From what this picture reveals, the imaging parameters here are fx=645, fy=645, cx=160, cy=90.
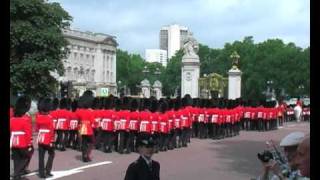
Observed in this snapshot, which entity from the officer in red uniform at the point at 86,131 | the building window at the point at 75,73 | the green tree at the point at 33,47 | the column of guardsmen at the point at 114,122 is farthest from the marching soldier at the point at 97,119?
the building window at the point at 75,73

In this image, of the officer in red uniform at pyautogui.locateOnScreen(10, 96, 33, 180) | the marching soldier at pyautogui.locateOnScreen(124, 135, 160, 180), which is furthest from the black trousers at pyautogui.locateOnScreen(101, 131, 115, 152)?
the marching soldier at pyautogui.locateOnScreen(124, 135, 160, 180)

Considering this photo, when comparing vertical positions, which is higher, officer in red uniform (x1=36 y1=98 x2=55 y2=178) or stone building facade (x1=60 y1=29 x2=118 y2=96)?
stone building facade (x1=60 y1=29 x2=118 y2=96)

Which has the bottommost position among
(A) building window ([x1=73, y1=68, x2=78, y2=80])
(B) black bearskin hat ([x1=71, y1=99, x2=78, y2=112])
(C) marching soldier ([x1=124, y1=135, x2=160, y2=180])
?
(C) marching soldier ([x1=124, y1=135, x2=160, y2=180])

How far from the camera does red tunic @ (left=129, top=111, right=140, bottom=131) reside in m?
16.7

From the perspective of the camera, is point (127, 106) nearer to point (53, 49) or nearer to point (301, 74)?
point (53, 49)

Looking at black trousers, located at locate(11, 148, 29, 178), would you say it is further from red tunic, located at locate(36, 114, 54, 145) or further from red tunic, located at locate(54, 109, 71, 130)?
red tunic, located at locate(54, 109, 71, 130)

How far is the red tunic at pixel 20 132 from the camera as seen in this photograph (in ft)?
35.0

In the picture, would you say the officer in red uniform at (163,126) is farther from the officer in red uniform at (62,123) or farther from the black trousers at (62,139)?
the black trousers at (62,139)

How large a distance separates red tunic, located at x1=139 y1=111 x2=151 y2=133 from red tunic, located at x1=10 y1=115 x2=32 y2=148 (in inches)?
231

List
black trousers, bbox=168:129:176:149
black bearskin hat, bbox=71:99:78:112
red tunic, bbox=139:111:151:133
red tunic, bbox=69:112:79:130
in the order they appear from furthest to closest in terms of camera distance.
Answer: black trousers, bbox=168:129:176:149
black bearskin hat, bbox=71:99:78:112
red tunic, bbox=69:112:79:130
red tunic, bbox=139:111:151:133

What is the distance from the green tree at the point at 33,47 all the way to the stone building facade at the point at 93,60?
69.5m
